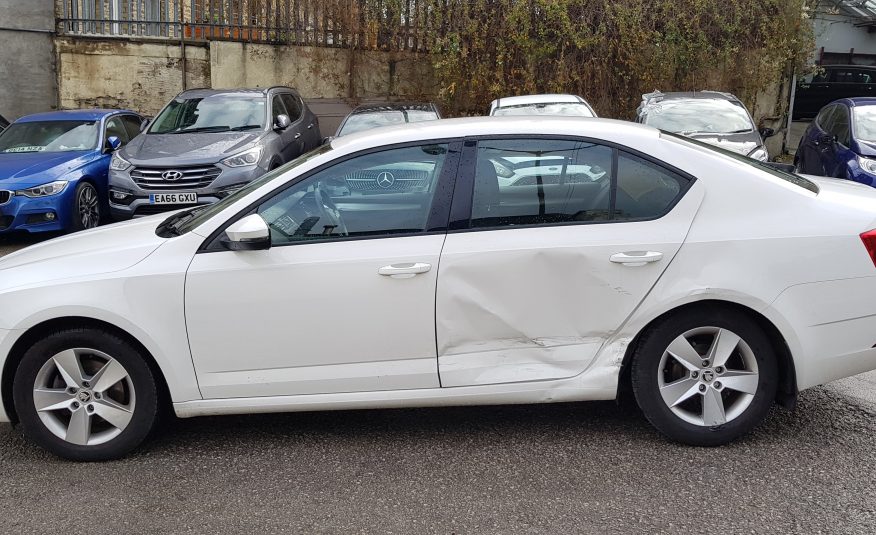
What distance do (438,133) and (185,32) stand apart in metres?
14.5

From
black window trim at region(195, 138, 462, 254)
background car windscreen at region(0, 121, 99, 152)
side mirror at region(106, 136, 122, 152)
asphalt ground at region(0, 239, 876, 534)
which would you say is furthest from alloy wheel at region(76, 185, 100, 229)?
black window trim at region(195, 138, 462, 254)

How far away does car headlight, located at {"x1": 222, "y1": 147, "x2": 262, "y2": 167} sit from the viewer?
9.79 meters

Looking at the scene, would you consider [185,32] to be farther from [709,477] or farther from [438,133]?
[709,477]

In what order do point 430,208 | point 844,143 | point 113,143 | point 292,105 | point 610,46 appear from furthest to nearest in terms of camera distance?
point 610,46 → point 292,105 → point 113,143 → point 844,143 → point 430,208

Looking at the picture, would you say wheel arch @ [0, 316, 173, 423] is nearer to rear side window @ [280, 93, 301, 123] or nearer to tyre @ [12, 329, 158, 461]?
tyre @ [12, 329, 158, 461]

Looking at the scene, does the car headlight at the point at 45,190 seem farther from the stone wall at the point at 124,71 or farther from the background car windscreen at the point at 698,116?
the stone wall at the point at 124,71

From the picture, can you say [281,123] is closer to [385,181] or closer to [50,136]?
[50,136]

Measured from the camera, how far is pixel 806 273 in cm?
395

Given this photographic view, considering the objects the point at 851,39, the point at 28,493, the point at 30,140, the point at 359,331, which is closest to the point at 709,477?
the point at 359,331

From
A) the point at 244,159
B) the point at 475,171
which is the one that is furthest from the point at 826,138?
the point at 475,171

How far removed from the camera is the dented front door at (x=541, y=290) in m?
3.95

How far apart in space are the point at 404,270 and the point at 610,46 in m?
13.2

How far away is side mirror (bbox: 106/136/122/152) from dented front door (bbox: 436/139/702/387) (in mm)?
8073

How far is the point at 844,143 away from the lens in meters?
9.73
